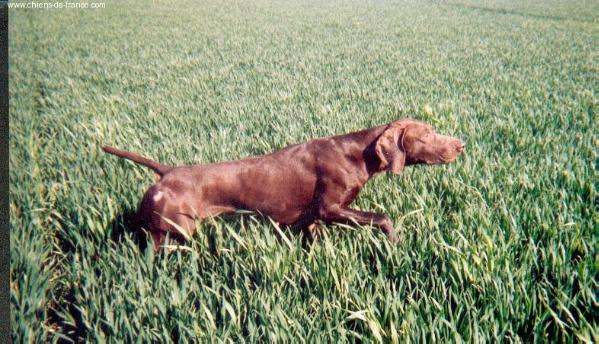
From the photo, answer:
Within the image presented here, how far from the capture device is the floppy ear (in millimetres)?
2967

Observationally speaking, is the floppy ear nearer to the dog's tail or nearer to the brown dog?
the brown dog

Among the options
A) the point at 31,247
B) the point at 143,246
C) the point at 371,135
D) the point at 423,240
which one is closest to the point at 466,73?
the point at 371,135

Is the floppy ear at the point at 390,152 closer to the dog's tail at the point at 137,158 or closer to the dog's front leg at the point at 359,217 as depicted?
the dog's front leg at the point at 359,217

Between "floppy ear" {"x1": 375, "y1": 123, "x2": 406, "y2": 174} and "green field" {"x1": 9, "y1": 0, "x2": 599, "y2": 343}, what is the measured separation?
310 millimetres

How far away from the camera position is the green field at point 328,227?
2.01 m

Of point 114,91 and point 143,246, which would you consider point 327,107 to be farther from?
point 114,91

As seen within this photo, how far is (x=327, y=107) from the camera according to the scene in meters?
5.95

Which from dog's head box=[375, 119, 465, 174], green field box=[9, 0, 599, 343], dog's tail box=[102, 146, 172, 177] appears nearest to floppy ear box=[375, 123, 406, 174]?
dog's head box=[375, 119, 465, 174]

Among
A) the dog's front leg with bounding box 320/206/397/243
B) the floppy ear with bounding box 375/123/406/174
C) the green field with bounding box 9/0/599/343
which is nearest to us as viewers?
the green field with bounding box 9/0/599/343

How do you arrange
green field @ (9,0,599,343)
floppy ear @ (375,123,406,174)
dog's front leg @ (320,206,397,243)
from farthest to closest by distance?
floppy ear @ (375,123,406,174) < dog's front leg @ (320,206,397,243) < green field @ (9,0,599,343)

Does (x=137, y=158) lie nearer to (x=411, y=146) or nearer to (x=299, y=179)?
(x=299, y=179)

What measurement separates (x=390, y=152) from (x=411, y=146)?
244 mm

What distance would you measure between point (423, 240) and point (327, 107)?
3637mm

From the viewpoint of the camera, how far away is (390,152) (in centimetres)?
299
